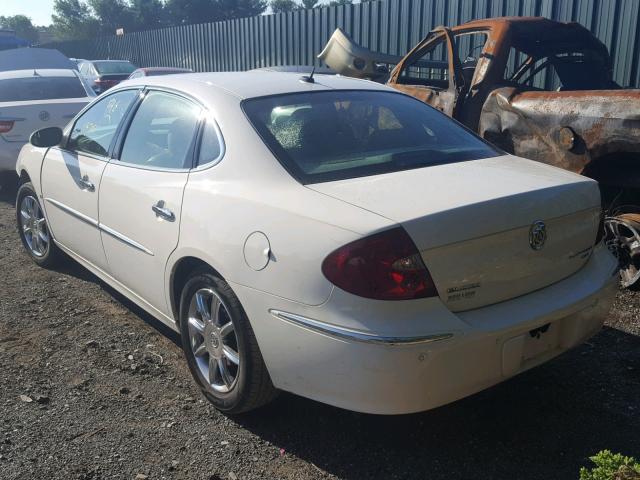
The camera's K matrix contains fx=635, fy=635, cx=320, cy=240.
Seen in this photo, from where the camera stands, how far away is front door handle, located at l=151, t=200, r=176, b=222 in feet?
10.3

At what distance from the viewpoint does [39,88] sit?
336 inches

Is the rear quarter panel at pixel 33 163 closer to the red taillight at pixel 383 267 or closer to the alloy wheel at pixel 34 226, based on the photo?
the alloy wheel at pixel 34 226

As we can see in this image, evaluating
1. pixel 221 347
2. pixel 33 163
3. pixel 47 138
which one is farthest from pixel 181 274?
pixel 33 163

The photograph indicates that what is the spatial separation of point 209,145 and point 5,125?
5626 mm

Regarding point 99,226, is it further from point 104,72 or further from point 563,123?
point 104,72

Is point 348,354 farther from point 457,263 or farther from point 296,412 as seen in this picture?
point 296,412

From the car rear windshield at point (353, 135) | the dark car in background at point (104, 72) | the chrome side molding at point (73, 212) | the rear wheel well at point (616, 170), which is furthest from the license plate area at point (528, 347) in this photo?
the dark car in background at point (104, 72)

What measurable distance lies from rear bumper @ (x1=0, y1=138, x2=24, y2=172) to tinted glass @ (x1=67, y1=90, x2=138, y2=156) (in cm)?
369

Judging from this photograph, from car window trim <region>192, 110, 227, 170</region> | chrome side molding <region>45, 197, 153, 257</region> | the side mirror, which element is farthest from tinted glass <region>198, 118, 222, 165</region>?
the side mirror

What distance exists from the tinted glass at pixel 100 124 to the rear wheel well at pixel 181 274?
121cm

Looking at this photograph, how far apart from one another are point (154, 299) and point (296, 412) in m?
1.03

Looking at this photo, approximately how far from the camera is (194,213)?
2.99 m

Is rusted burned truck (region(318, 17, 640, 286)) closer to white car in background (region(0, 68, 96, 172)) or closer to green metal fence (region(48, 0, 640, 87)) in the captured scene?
green metal fence (region(48, 0, 640, 87))

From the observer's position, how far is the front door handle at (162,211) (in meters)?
3.15
